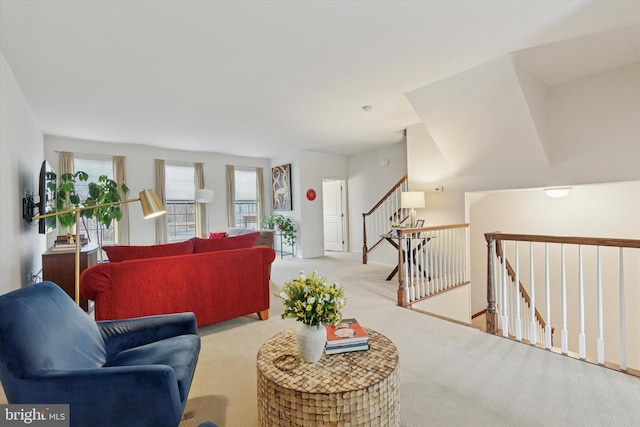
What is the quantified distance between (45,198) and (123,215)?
2353 millimetres

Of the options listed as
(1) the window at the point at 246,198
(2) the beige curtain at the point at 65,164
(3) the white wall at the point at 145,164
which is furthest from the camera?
(1) the window at the point at 246,198

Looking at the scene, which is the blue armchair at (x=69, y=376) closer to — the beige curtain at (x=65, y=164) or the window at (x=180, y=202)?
the beige curtain at (x=65, y=164)

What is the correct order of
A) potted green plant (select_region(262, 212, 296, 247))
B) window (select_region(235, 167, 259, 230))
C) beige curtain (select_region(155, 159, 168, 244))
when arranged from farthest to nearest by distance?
window (select_region(235, 167, 259, 230)) < potted green plant (select_region(262, 212, 296, 247)) < beige curtain (select_region(155, 159, 168, 244))

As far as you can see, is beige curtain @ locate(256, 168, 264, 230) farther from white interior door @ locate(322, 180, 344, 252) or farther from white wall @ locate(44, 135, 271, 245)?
white interior door @ locate(322, 180, 344, 252)

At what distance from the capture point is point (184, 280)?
8.84 ft

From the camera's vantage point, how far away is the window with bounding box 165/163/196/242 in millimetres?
6562

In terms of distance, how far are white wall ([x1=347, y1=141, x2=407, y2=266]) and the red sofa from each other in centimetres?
359

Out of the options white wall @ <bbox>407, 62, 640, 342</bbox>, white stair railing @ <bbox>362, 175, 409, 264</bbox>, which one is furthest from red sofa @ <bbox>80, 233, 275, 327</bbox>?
white stair railing @ <bbox>362, 175, 409, 264</bbox>

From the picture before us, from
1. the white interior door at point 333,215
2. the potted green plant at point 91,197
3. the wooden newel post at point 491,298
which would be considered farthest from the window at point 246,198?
the wooden newel post at point 491,298

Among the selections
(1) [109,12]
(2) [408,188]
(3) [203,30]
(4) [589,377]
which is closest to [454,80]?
(2) [408,188]

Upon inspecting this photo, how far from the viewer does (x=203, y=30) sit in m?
2.42

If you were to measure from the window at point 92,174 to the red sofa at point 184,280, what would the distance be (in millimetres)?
3903

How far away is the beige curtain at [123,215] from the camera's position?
5781 mm

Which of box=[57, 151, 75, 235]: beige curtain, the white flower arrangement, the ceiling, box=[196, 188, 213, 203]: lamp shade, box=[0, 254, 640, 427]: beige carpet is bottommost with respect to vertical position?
box=[0, 254, 640, 427]: beige carpet
